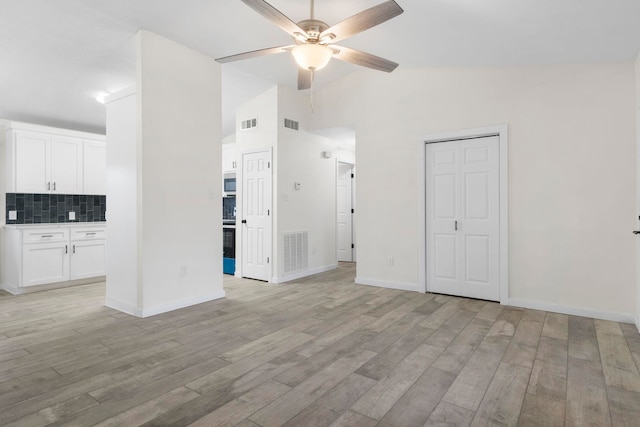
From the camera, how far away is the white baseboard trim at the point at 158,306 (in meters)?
3.74

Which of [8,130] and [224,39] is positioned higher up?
[224,39]

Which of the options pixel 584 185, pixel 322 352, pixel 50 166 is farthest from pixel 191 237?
pixel 584 185

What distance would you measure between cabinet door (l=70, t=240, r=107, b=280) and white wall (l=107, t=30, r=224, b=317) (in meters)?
1.59

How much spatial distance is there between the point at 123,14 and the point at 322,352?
11.9ft

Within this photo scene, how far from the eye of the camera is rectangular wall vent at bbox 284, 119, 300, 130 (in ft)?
18.5

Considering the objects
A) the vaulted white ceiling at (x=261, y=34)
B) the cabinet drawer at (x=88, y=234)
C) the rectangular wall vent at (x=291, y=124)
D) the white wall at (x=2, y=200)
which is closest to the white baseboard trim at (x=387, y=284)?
the rectangular wall vent at (x=291, y=124)

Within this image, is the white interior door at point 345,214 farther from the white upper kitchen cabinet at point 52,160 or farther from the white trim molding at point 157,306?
the white upper kitchen cabinet at point 52,160

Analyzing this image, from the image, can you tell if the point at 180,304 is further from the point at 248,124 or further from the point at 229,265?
the point at 248,124

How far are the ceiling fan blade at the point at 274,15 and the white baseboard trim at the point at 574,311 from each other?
3.77 meters

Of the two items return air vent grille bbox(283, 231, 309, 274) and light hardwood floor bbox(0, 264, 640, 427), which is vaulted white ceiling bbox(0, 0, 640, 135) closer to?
return air vent grille bbox(283, 231, 309, 274)

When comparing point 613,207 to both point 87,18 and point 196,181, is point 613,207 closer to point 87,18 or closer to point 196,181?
point 196,181

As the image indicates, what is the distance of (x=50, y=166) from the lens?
17.2 feet

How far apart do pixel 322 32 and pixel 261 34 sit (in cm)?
159

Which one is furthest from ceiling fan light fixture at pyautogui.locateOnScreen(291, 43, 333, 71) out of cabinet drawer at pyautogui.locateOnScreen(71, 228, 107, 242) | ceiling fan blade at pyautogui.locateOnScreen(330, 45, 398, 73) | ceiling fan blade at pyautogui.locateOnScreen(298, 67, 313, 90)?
cabinet drawer at pyautogui.locateOnScreen(71, 228, 107, 242)
